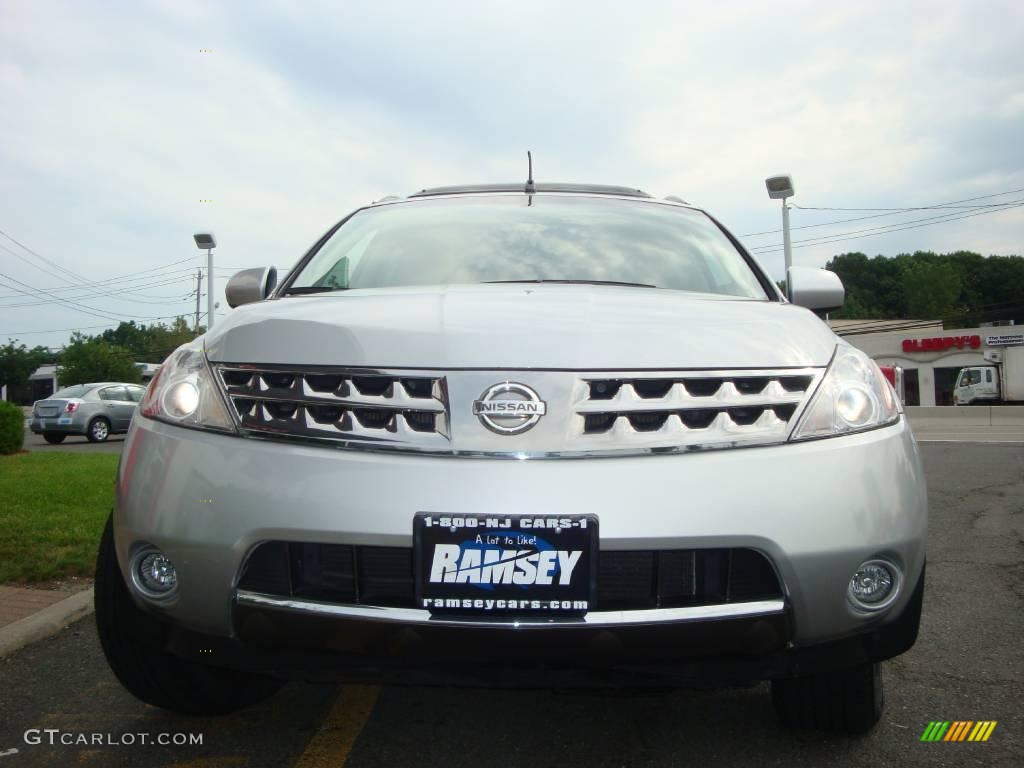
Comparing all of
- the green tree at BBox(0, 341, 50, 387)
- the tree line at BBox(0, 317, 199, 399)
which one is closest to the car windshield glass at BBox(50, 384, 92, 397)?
the tree line at BBox(0, 317, 199, 399)

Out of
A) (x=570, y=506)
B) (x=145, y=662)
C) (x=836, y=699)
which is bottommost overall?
(x=836, y=699)

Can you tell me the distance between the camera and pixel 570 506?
1616 millimetres

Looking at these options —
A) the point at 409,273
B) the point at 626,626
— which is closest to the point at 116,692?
the point at 409,273

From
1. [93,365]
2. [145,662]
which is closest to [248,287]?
[145,662]

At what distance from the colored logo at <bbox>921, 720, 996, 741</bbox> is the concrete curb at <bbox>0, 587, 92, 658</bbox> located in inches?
118

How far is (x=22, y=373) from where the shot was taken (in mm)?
83125

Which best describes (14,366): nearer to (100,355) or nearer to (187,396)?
(100,355)

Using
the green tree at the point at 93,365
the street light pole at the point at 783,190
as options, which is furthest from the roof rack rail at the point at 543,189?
the green tree at the point at 93,365

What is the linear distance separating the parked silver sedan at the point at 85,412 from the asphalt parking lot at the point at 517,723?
17.5m

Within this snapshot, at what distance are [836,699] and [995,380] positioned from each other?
126 ft

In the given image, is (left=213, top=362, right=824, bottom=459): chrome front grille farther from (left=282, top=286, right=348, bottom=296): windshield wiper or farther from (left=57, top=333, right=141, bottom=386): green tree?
(left=57, top=333, right=141, bottom=386): green tree

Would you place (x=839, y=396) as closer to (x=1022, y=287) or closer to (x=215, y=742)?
(x=215, y=742)

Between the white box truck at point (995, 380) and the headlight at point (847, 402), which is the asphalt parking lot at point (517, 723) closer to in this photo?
the headlight at point (847, 402)

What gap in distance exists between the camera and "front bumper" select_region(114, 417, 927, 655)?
1.62 meters
